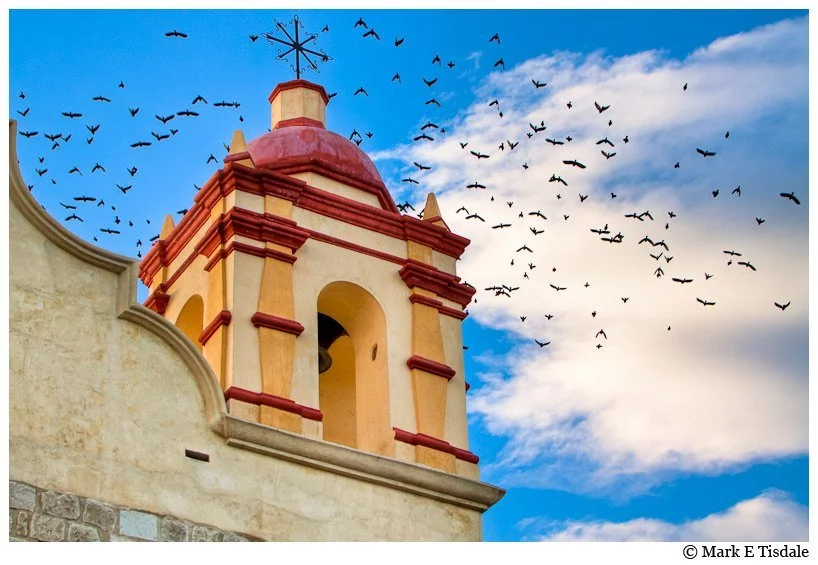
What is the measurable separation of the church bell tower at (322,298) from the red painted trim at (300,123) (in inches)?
17.4

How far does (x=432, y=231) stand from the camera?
80.9ft

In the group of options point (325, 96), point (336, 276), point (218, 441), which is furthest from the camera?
point (325, 96)

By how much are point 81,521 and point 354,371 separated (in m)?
6.92

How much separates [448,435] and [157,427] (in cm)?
447

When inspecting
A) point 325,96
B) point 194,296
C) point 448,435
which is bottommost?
point 448,435

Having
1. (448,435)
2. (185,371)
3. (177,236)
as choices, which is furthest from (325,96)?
(185,371)

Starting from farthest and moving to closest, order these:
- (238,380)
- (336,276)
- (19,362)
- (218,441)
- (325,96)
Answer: (325,96) → (336,276) → (238,380) → (218,441) → (19,362)

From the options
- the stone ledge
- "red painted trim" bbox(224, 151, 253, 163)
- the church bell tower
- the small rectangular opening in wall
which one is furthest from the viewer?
"red painted trim" bbox(224, 151, 253, 163)

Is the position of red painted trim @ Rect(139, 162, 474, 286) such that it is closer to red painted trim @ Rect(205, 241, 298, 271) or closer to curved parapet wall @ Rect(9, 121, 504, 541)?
red painted trim @ Rect(205, 241, 298, 271)

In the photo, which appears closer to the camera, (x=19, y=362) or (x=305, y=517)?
(x=19, y=362)

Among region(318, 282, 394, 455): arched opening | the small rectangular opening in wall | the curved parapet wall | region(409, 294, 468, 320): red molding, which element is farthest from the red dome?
the small rectangular opening in wall

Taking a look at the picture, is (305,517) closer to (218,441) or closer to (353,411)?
(218,441)

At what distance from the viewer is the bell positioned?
24.6 meters

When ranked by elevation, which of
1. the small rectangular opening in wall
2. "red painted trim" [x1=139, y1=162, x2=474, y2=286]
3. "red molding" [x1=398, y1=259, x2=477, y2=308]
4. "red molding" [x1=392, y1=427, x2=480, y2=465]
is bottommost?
the small rectangular opening in wall
